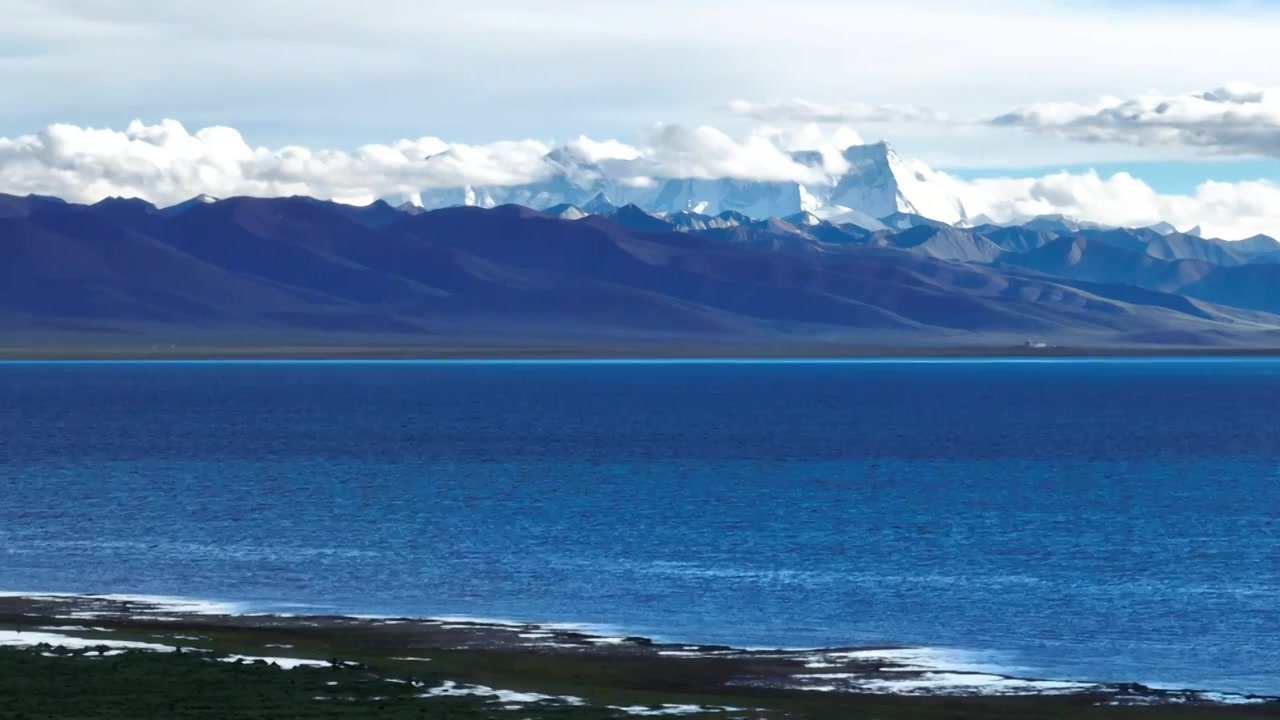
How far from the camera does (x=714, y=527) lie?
59.0 m

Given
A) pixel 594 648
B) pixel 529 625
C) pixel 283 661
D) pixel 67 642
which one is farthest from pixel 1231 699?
pixel 67 642

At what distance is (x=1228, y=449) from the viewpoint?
99.2 m

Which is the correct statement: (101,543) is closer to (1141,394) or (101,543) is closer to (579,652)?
(579,652)

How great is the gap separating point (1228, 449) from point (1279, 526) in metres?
41.3

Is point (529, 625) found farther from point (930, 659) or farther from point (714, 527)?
point (714, 527)

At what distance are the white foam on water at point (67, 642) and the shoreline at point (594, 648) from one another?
107 mm

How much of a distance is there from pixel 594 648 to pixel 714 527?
23194mm

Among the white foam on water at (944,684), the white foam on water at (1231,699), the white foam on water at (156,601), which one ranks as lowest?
the white foam on water at (156,601)

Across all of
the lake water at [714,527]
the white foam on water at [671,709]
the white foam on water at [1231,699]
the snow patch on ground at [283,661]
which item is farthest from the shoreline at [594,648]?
the white foam on water at [671,709]

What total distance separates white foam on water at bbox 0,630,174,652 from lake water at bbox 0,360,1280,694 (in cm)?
698

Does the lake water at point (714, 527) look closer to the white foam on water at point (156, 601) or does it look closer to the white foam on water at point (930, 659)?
the white foam on water at point (930, 659)

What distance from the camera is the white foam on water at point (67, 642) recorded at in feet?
111

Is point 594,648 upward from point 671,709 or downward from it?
downward

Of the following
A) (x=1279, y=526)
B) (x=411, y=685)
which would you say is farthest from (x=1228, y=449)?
(x=411, y=685)
